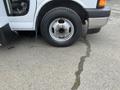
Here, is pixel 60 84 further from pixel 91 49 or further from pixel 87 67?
pixel 91 49

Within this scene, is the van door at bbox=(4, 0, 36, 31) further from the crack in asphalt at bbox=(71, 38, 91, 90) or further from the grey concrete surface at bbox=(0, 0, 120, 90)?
the crack in asphalt at bbox=(71, 38, 91, 90)

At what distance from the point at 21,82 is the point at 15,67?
0.60 metres

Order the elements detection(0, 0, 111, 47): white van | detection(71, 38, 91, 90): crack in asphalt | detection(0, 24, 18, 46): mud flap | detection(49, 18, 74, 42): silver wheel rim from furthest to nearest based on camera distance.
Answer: detection(49, 18, 74, 42): silver wheel rim < detection(0, 0, 111, 47): white van < detection(0, 24, 18, 46): mud flap < detection(71, 38, 91, 90): crack in asphalt

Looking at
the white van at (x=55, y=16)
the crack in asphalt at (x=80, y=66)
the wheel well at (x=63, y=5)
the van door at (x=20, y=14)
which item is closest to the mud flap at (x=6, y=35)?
the white van at (x=55, y=16)

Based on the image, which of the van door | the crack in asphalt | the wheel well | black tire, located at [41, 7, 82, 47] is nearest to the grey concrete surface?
the crack in asphalt

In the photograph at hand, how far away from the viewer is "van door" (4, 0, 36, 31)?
5199 millimetres

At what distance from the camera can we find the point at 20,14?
525cm

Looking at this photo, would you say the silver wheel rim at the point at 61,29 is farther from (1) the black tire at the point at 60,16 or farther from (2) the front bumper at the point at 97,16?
(2) the front bumper at the point at 97,16

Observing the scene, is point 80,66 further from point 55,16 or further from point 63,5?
point 63,5

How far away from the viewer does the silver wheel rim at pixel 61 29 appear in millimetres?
5258

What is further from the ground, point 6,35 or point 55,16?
point 55,16

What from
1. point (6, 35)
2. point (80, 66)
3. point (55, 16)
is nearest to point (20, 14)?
point (6, 35)

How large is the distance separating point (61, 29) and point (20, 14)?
0.90m

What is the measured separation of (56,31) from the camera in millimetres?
5297
